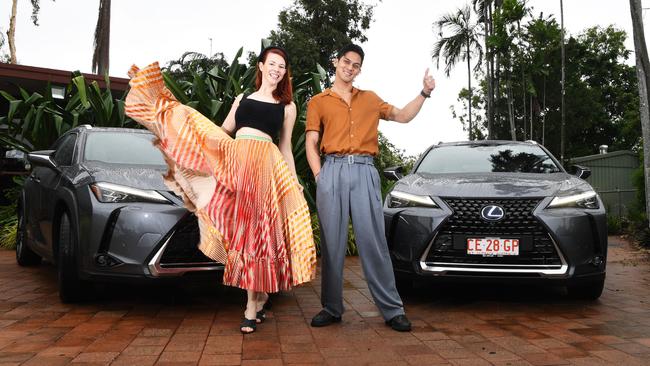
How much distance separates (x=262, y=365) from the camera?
312cm

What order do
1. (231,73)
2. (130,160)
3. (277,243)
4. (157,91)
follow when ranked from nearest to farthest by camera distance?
(277,243), (157,91), (130,160), (231,73)

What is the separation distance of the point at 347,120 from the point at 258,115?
0.58 metres

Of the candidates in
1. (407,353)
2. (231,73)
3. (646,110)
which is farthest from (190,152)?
(646,110)

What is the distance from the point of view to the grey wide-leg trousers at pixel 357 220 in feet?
13.0

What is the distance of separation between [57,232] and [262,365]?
8.13 feet

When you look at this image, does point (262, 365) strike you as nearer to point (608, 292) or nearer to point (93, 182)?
point (93, 182)

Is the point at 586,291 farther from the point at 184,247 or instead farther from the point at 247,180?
the point at 184,247

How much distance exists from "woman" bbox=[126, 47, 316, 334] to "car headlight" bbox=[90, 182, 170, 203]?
0.14 meters

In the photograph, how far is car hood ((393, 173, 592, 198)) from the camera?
450 cm

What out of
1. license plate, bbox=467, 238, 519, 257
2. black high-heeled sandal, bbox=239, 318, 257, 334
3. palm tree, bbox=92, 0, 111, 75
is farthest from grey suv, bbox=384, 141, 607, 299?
palm tree, bbox=92, 0, 111, 75

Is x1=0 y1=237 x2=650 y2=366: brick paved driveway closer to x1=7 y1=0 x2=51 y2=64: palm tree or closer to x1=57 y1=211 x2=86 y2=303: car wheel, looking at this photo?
x1=57 y1=211 x2=86 y2=303: car wheel

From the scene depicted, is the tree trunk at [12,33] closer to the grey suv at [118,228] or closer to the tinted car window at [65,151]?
the tinted car window at [65,151]

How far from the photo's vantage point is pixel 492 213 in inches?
173

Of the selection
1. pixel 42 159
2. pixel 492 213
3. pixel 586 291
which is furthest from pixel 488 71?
pixel 42 159
